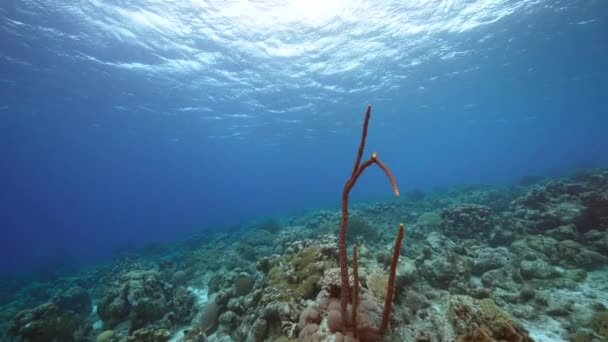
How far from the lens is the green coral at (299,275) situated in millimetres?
4945

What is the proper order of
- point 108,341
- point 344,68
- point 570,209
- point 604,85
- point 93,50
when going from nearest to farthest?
point 108,341 → point 570,209 → point 93,50 → point 344,68 → point 604,85

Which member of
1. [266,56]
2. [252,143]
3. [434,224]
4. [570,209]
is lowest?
[434,224]

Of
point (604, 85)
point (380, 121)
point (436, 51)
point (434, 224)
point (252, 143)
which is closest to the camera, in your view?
point (434, 224)

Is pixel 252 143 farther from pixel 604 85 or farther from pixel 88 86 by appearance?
pixel 604 85

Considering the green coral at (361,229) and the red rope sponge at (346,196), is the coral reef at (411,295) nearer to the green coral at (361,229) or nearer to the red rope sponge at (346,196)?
the red rope sponge at (346,196)

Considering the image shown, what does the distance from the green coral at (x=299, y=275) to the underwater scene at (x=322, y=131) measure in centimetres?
6

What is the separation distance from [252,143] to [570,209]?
4282cm

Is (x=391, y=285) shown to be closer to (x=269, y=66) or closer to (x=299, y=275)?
(x=299, y=275)

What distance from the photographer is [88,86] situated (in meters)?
20.4

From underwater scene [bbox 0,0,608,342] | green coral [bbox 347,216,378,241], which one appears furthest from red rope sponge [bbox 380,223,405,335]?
green coral [bbox 347,216,378,241]

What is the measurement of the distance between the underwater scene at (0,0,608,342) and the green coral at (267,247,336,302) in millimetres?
57

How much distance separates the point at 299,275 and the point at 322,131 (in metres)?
37.7

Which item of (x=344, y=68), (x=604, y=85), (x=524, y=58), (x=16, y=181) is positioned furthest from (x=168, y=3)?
(x=16, y=181)

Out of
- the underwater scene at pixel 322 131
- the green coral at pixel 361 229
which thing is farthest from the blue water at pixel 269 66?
the green coral at pixel 361 229
